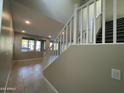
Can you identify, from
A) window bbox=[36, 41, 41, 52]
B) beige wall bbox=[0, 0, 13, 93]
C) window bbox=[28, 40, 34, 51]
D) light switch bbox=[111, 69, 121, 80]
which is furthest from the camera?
window bbox=[36, 41, 41, 52]

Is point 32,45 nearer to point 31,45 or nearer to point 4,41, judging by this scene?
point 31,45

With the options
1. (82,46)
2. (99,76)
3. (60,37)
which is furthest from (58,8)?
(99,76)

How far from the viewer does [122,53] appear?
1418 millimetres

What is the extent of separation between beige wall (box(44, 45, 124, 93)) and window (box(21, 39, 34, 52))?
27.3ft

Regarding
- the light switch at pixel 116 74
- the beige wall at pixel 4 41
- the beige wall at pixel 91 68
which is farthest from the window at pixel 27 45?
the light switch at pixel 116 74

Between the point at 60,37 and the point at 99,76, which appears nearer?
the point at 99,76

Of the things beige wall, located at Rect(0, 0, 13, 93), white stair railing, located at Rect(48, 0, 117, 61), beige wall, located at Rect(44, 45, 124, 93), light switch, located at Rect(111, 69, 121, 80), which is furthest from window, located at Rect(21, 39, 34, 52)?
light switch, located at Rect(111, 69, 121, 80)

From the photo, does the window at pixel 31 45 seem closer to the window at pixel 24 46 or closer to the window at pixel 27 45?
the window at pixel 27 45

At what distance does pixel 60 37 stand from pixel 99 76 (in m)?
2.22

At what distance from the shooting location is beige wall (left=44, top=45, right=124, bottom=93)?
1.50 metres

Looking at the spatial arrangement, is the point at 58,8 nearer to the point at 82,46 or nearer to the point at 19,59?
the point at 82,46

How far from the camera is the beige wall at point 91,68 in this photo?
150 centimetres

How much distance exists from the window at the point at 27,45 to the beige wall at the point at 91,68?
8.34 metres

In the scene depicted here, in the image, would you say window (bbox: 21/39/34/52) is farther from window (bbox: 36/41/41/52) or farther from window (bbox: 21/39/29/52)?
window (bbox: 36/41/41/52)
